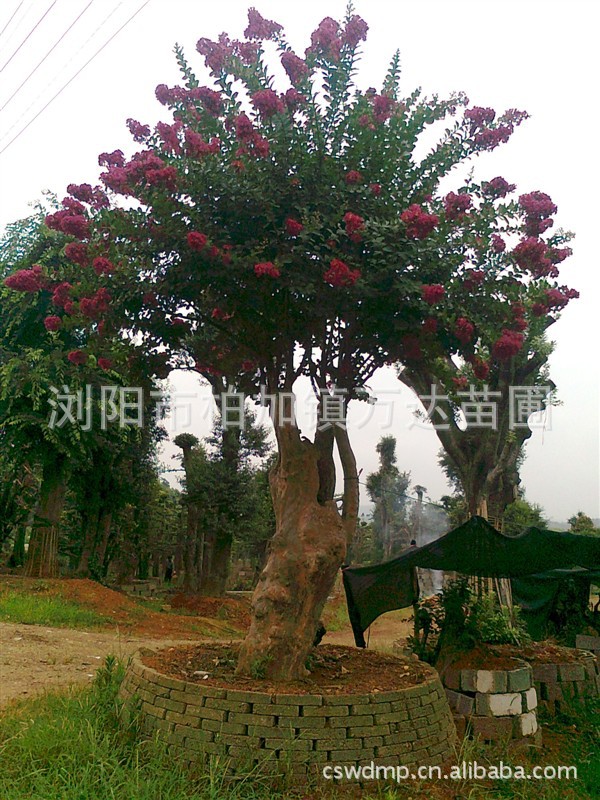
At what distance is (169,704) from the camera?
16.5ft

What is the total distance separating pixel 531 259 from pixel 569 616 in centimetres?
705

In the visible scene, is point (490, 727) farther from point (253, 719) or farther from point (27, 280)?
point (27, 280)

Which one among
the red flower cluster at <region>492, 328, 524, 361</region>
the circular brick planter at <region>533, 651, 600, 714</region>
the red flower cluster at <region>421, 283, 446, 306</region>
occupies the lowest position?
the circular brick planter at <region>533, 651, 600, 714</region>

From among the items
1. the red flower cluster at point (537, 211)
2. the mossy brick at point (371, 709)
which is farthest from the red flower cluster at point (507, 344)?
the mossy brick at point (371, 709)

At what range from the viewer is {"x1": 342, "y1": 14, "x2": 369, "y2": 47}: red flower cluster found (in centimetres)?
611

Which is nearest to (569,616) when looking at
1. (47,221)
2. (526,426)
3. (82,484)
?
(526,426)

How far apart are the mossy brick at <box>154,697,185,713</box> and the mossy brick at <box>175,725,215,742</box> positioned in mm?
133

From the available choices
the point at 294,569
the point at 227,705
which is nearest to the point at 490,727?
the point at 294,569

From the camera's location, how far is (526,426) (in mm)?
14555

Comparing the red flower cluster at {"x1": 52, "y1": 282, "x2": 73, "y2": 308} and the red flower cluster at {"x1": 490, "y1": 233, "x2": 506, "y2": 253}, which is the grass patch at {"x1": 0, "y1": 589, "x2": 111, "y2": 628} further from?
the red flower cluster at {"x1": 490, "y1": 233, "x2": 506, "y2": 253}

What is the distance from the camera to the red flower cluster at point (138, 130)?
6520 millimetres

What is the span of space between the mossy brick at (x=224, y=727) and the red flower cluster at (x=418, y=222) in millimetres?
4025

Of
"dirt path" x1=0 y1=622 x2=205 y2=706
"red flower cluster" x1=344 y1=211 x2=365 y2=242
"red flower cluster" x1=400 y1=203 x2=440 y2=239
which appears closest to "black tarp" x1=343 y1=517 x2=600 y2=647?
"dirt path" x1=0 y1=622 x2=205 y2=706

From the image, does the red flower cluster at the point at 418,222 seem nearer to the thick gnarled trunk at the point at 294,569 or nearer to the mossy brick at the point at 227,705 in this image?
the thick gnarled trunk at the point at 294,569
